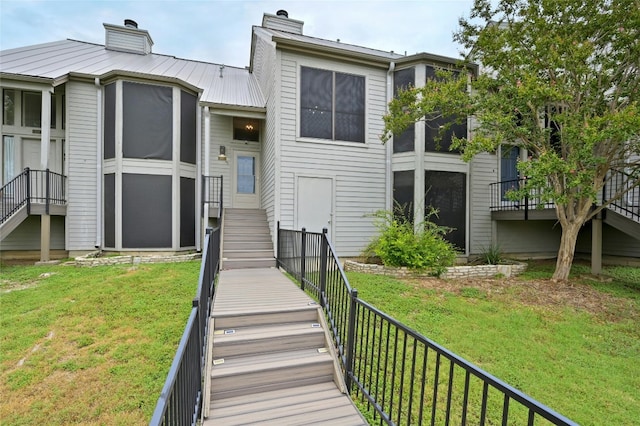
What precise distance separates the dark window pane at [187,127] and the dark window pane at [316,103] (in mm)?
3972

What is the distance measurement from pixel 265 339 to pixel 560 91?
317 inches

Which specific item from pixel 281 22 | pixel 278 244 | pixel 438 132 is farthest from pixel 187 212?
pixel 281 22

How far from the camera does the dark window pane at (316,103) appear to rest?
8.16 m

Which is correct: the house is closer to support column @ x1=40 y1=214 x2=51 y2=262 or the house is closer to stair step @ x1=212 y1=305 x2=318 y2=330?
support column @ x1=40 y1=214 x2=51 y2=262

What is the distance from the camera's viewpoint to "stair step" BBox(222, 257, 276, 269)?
6.75 metres

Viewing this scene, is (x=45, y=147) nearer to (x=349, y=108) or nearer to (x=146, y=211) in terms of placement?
(x=146, y=211)

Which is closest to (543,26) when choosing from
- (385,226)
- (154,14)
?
(385,226)

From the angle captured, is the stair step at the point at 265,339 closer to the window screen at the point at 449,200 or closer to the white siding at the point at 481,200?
the window screen at the point at 449,200

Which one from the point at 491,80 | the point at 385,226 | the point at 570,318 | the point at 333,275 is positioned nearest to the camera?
the point at 333,275

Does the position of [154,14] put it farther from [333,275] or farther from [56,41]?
[333,275]

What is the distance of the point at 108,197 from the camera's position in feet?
29.3

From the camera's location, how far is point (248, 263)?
6.95 m

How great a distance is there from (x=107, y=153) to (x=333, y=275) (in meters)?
8.86

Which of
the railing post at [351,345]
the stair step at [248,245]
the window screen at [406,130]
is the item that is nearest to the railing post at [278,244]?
the stair step at [248,245]
